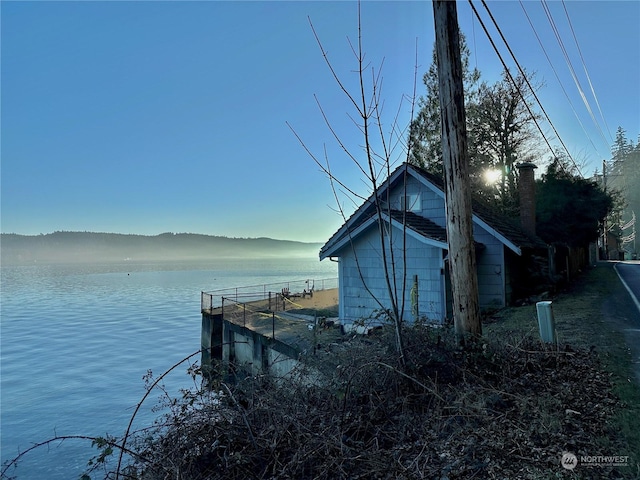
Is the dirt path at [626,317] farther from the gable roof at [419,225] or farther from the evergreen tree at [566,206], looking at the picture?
the evergreen tree at [566,206]

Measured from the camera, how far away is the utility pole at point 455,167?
→ 231 inches

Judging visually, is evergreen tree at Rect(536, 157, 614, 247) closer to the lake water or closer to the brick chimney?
the brick chimney

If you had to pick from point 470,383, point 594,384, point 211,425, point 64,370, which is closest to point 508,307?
point 594,384

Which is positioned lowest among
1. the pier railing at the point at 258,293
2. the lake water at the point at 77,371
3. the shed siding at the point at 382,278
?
the lake water at the point at 77,371

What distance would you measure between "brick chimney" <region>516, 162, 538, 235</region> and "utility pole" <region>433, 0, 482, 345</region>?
46.9ft

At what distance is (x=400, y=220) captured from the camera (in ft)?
42.2

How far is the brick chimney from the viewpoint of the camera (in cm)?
1823

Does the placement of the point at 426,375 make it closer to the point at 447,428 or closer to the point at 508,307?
the point at 447,428

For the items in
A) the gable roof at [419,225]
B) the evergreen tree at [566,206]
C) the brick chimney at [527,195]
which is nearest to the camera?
the gable roof at [419,225]

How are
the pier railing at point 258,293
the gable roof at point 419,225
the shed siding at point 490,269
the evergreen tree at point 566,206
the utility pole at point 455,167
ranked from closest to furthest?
the utility pole at point 455,167 < the gable roof at point 419,225 < the shed siding at point 490,269 < the evergreen tree at point 566,206 < the pier railing at point 258,293

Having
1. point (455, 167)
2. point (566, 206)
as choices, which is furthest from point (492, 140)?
point (455, 167)

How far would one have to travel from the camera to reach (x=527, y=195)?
1850 cm

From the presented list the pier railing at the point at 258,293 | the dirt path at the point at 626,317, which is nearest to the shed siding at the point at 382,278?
the dirt path at the point at 626,317

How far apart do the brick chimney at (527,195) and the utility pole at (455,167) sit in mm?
14286
